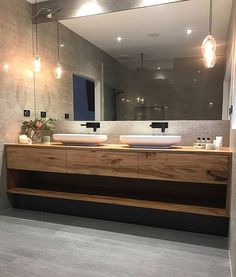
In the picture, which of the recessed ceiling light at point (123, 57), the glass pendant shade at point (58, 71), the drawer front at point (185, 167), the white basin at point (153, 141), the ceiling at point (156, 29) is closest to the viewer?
the drawer front at point (185, 167)

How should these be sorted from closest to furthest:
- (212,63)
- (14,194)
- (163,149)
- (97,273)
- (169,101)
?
→ (97,273)
(163,149)
(212,63)
(169,101)
(14,194)

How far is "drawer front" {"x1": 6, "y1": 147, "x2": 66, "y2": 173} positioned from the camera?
256 centimetres

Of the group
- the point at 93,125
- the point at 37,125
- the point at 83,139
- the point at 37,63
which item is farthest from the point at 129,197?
the point at 37,63

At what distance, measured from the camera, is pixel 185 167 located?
2117 mm

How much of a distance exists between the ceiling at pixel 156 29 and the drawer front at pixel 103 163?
1216mm

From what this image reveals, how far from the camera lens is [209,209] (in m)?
2.11

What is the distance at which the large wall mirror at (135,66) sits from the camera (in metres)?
2.54

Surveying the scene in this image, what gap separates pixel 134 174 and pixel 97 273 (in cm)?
92

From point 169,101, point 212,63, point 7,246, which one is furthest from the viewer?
point 169,101

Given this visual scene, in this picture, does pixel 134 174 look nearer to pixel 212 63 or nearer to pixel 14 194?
pixel 212 63

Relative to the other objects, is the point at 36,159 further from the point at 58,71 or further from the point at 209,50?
the point at 209,50

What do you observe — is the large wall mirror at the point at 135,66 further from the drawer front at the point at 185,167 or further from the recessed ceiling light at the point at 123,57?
the drawer front at the point at 185,167

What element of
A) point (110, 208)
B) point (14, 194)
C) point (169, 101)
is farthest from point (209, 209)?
point (14, 194)

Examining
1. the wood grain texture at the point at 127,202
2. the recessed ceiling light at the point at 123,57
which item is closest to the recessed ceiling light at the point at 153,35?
the recessed ceiling light at the point at 123,57
